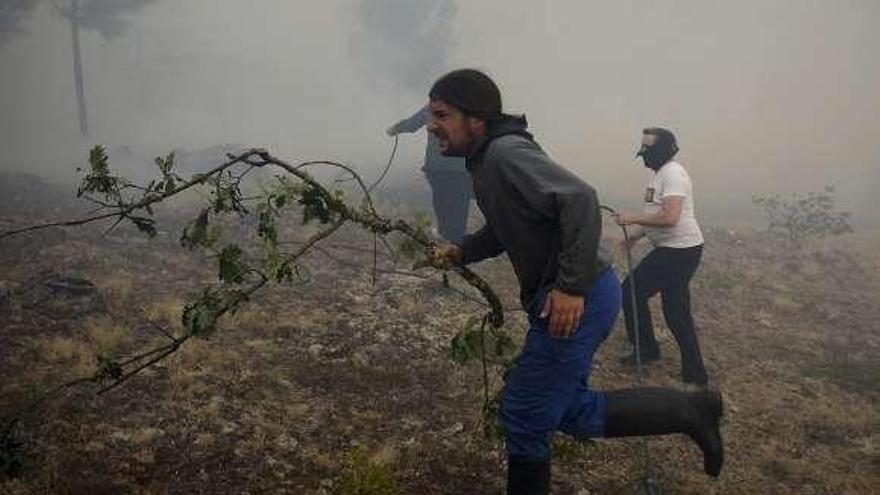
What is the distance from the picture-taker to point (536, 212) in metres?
2.84

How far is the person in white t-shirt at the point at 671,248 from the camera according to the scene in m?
5.70

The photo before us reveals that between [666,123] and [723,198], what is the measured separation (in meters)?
23.0

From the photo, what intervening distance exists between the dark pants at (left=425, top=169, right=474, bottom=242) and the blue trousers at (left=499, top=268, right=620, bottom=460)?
18.5 feet

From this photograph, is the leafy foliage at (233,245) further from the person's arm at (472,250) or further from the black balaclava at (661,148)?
the black balaclava at (661,148)

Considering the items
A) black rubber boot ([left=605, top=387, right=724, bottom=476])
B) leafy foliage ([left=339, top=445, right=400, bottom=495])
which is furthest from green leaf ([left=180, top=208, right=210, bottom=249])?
black rubber boot ([left=605, top=387, right=724, bottom=476])

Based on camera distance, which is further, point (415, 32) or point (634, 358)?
point (415, 32)

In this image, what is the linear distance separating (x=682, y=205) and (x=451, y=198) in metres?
3.69

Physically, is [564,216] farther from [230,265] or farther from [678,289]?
[678,289]

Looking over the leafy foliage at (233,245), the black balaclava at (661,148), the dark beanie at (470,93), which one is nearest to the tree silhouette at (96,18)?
the black balaclava at (661,148)

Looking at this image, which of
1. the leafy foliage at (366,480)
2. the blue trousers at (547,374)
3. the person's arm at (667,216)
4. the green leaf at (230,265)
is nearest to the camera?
the blue trousers at (547,374)

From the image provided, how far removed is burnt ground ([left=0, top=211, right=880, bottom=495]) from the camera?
3.97m

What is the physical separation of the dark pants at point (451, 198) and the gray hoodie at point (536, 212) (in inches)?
218

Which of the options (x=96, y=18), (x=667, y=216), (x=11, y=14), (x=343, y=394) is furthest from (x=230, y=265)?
(x=96, y=18)

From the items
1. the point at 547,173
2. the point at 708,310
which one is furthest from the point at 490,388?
the point at 708,310
